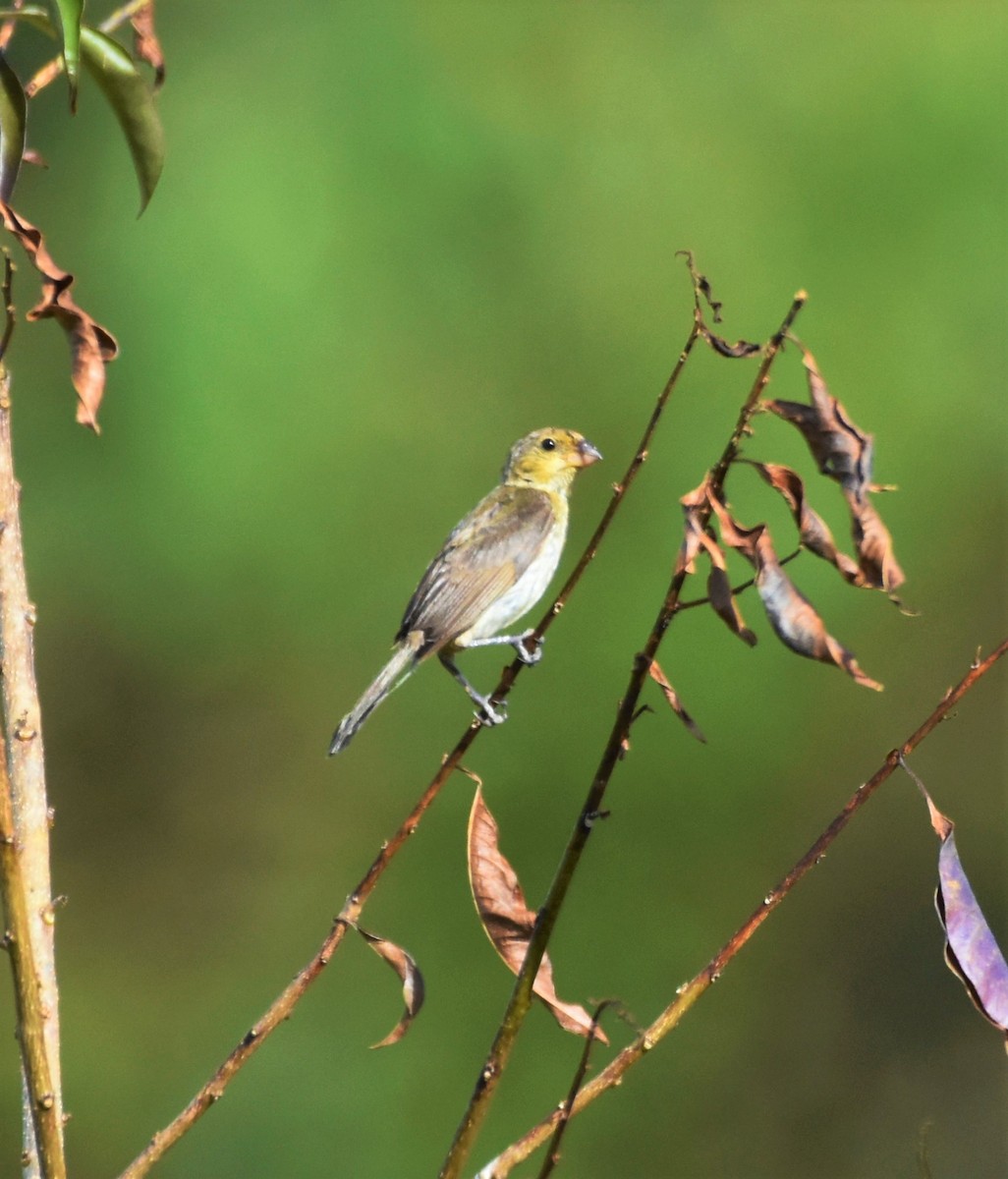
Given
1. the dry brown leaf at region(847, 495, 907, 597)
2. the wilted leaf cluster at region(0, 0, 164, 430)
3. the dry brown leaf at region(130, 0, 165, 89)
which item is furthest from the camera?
the dry brown leaf at region(130, 0, 165, 89)

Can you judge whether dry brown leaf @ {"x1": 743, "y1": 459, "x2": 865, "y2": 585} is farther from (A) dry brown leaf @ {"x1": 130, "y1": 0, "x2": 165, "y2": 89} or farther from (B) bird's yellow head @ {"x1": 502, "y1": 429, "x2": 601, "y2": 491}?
(B) bird's yellow head @ {"x1": 502, "y1": 429, "x2": 601, "y2": 491}

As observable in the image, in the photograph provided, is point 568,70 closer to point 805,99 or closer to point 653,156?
point 653,156

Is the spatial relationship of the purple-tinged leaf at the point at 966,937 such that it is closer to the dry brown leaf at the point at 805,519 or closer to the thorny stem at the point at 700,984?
the thorny stem at the point at 700,984

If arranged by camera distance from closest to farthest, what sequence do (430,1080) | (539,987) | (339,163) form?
(539,987) < (430,1080) < (339,163)

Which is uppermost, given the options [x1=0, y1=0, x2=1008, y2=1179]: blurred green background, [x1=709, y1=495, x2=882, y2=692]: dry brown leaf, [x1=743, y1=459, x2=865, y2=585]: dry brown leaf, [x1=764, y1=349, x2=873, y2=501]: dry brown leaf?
[x1=764, y1=349, x2=873, y2=501]: dry brown leaf

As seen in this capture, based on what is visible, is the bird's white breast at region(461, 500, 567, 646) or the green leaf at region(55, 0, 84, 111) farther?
the bird's white breast at region(461, 500, 567, 646)

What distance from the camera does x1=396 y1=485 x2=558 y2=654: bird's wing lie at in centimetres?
385

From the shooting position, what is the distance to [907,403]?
6773 millimetres

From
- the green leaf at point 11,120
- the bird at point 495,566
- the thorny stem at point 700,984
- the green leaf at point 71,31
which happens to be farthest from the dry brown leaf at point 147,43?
the bird at point 495,566

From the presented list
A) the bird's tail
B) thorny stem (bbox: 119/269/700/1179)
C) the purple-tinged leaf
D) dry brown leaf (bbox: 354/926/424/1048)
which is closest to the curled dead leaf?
the purple-tinged leaf

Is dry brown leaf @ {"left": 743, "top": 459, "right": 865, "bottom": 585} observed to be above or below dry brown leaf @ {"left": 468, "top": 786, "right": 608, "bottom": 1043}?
above

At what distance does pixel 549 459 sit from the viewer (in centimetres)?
445

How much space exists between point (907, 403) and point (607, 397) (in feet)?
4.26

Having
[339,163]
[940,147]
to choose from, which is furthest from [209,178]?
[940,147]
